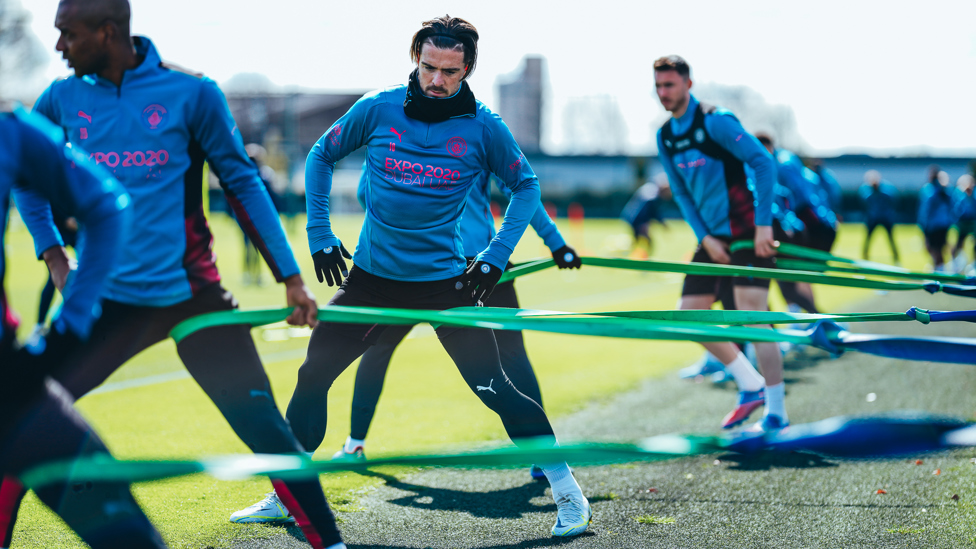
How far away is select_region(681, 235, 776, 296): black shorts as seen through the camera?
5.27m

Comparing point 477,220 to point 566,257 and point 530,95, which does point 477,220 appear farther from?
point 530,95

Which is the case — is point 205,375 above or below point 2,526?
above

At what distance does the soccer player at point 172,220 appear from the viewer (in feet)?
8.39

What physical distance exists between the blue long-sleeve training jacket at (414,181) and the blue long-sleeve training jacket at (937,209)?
16536 millimetres

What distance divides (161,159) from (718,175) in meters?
3.71

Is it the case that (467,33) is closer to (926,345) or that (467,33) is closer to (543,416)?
(543,416)

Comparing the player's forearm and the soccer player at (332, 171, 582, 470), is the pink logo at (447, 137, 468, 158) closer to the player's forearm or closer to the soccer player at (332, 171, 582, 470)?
the player's forearm

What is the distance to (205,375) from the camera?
265 cm

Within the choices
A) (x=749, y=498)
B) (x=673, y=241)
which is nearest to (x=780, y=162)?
(x=749, y=498)

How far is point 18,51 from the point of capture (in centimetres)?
4031

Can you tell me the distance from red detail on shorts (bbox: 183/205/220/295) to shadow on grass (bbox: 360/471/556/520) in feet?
6.03

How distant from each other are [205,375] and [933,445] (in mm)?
2150

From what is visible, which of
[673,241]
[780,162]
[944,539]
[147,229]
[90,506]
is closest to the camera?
[90,506]

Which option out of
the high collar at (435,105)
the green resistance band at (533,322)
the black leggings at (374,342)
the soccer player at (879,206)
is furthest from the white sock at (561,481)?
the soccer player at (879,206)
